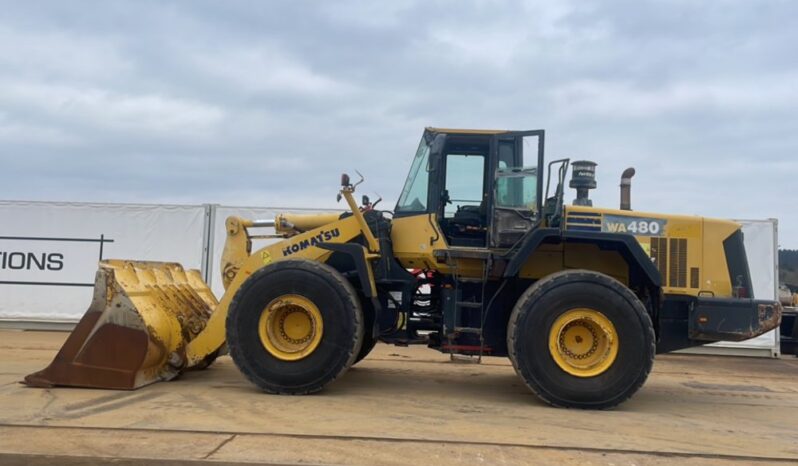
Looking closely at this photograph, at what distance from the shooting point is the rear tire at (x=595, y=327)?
644 centimetres

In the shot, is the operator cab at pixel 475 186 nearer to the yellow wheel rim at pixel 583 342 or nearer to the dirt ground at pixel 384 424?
the yellow wheel rim at pixel 583 342

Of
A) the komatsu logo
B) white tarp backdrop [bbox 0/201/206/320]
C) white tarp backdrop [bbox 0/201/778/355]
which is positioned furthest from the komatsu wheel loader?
white tarp backdrop [bbox 0/201/206/320]

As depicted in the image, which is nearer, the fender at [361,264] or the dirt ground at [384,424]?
the dirt ground at [384,424]

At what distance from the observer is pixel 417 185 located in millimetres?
7465

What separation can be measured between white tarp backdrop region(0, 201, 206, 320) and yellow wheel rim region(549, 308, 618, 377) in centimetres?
897

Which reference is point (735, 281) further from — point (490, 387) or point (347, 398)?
point (347, 398)

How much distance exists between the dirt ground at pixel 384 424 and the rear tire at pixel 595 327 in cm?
22

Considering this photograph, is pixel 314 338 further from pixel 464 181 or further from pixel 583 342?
pixel 583 342

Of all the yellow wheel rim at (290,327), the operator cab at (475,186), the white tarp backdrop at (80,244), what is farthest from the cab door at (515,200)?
the white tarp backdrop at (80,244)

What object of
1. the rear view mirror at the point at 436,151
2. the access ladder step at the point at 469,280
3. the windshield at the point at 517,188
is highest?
the rear view mirror at the point at 436,151

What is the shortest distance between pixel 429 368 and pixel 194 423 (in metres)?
4.65

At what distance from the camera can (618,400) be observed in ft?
21.2

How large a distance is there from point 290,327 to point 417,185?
2098 millimetres

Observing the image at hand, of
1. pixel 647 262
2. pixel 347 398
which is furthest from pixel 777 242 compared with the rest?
pixel 347 398
